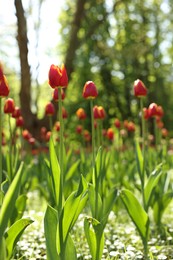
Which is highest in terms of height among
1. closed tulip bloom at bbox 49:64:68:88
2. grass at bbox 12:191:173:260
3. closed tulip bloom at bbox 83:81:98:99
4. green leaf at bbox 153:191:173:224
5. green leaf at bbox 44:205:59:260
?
closed tulip bloom at bbox 49:64:68:88

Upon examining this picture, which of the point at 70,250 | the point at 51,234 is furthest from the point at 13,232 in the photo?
the point at 70,250

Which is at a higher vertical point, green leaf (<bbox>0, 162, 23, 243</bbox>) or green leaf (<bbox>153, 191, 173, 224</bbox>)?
green leaf (<bbox>0, 162, 23, 243</bbox>)

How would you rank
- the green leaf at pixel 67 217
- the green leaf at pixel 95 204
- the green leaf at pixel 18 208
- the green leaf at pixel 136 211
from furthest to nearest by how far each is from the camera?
the green leaf at pixel 18 208 → the green leaf at pixel 136 211 → the green leaf at pixel 95 204 → the green leaf at pixel 67 217

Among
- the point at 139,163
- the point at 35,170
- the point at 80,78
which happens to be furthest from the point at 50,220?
the point at 80,78

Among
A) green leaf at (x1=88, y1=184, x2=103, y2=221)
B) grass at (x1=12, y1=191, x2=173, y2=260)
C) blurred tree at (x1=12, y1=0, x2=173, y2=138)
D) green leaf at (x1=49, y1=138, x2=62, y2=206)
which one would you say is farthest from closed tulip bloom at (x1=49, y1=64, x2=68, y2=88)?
blurred tree at (x1=12, y1=0, x2=173, y2=138)

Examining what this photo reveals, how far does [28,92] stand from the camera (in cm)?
1084

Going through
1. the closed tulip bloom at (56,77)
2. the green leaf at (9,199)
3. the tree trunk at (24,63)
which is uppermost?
the tree trunk at (24,63)

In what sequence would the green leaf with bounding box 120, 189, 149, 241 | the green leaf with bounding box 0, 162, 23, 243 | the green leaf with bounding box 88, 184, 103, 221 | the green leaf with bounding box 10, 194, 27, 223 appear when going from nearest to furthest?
the green leaf with bounding box 0, 162, 23, 243, the green leaf with bounding box 88, 184, 103, 221, the green leaf with bounding box 120, 189, 149, 241, the green leaf with bounding box 10, 194, 27, 223

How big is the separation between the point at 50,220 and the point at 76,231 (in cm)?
157

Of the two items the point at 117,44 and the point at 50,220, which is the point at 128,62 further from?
the point at 50,220

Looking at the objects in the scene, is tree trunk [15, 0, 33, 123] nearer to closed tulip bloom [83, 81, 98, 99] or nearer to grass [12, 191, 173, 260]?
grass [12, 191, 173, 260]

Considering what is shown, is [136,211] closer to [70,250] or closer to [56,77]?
[70,250]

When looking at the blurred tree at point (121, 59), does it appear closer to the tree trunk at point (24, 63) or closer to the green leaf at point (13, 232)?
the tree trunk at point (24, 63)

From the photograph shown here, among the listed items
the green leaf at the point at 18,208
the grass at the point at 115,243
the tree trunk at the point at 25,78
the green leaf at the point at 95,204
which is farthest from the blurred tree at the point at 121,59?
the green leaf at the point at 95,204
